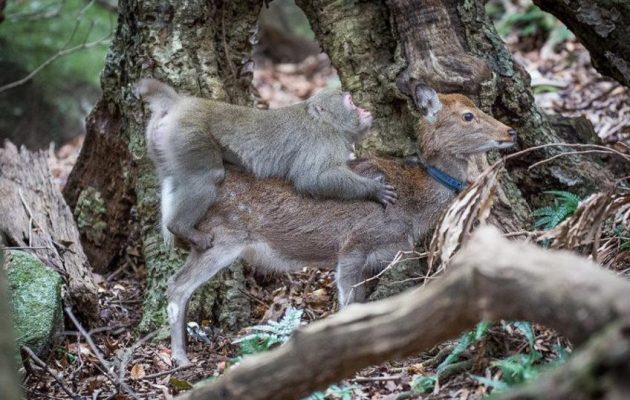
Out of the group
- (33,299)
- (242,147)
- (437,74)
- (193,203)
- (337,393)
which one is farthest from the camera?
(437,74)

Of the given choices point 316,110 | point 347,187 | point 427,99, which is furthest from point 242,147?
point 427,99

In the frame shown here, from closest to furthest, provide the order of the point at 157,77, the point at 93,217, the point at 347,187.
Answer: the point at 347,187 < the point at 157,77 < the point at 93,217

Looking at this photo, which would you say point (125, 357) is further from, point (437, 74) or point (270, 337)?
point (437, 74)

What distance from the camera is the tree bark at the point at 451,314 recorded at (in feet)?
13.0

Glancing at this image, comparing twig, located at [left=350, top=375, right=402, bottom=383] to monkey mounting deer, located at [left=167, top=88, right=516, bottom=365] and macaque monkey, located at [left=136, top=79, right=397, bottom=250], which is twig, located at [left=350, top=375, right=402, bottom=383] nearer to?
monkey mounting deer, located at [left=167, top=88, right=516, bottom=365]

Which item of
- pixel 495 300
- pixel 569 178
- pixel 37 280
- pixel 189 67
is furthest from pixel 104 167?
pixel 495 300

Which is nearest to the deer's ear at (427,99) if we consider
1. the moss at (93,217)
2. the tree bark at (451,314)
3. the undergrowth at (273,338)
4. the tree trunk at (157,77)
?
the tree trunk at (157,77)

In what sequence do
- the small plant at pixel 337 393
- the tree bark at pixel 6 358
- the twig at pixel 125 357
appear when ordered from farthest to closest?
1. the twig at pixel 125 357
2. the small plant at pixel 337 393
3. the tree bark at pixel 6 358

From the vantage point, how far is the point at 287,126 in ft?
27.0

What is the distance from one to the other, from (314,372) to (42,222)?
18.4 ft

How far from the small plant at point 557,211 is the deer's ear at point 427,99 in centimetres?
139

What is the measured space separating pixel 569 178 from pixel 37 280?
5.16m

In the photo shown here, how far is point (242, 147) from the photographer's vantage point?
7.99 metres

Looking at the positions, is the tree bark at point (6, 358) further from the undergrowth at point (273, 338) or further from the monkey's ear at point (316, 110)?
the monkey's ear at point (316, 110)
